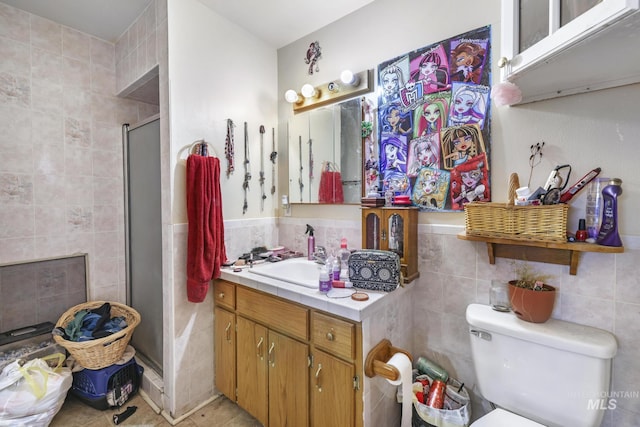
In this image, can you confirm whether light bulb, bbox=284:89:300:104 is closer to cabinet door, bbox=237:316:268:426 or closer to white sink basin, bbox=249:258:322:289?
white sink basin, bbox=249:258:322:289

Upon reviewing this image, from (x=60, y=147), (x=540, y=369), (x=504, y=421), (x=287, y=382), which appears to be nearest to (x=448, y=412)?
(x=504, y=421)

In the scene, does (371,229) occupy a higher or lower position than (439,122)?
lower

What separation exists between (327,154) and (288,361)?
1283 millimetres

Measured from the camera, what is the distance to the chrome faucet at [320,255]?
1.75 meters

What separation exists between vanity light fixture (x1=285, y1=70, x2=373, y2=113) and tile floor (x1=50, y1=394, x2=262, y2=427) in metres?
2.03

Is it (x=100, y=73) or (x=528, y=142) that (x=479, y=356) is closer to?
(x=528, y=142)

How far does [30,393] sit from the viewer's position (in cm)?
140

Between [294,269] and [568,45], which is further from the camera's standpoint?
[294,269]

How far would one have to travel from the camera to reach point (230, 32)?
185 centimetres

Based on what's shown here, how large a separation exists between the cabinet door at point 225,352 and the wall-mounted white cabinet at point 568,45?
5.97 ft

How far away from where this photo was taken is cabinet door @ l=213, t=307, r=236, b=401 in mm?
1620

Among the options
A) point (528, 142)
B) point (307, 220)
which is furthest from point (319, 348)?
point (528, 142)

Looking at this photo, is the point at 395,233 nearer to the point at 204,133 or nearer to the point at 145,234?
the point at 204,133

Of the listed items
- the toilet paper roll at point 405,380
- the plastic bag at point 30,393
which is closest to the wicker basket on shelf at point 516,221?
the toilet paper roll at point 405,380
